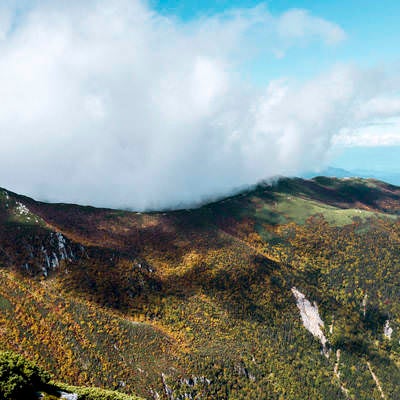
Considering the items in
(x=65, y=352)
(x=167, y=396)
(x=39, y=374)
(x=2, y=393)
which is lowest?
(x=167, y=396)

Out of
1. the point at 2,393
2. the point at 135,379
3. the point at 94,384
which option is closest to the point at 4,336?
the point at 94,384

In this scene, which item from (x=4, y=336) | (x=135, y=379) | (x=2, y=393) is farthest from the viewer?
(x=135, y=379)

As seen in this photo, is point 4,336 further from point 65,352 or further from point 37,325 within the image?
point 65,352

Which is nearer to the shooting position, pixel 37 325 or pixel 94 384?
pixel 94 384

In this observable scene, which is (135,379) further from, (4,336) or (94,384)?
(4,336)

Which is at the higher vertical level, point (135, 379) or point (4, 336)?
point (4, 336)

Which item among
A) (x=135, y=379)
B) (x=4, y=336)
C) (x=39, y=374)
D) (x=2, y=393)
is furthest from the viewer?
(x=135, y=379)

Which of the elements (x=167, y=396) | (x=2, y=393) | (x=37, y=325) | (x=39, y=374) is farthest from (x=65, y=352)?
(x=2, y=393)

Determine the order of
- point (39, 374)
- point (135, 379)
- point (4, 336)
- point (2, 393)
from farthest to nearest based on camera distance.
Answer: point (135, 379) < point (4, 336) < point (39, 374) < point (2, 393)

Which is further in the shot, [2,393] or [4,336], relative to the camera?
[4,336]
